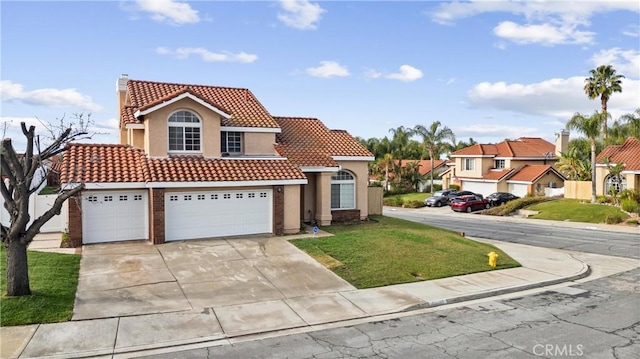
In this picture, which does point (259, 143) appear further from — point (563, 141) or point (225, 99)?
point (563, 141)

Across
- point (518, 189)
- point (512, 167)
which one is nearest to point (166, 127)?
point (518, 189)

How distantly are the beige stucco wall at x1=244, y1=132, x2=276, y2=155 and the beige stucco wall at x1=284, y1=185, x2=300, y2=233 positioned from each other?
9.32 feet

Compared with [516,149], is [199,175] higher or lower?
lower

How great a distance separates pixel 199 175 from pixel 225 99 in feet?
21.4

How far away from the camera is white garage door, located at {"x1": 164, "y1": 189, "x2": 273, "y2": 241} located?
1858cm

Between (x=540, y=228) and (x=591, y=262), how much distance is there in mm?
12755

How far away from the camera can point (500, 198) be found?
46500 millimetres

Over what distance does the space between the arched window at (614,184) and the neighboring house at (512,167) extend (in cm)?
674

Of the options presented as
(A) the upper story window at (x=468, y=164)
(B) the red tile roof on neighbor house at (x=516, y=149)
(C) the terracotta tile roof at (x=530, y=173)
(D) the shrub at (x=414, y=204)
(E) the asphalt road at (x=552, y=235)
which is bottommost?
(E) the asphalt road at (x=552, y=235)

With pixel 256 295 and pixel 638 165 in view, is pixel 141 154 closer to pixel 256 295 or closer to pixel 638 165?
pixel 256 295

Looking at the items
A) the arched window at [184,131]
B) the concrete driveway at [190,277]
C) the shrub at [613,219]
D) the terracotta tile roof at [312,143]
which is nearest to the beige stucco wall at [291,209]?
the terracotta tile roof at [312,143]

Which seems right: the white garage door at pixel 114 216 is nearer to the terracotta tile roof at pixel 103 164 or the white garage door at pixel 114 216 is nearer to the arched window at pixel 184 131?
the terracotta tile roof at pixel 103 164

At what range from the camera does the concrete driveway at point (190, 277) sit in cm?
1189

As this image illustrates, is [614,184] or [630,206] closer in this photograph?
[630,206]
